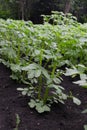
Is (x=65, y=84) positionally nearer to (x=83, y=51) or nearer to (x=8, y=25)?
(x=83, y=51)

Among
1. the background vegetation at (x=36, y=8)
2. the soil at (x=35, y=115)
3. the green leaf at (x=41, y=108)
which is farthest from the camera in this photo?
the background vegetation at (x=36, y=8)

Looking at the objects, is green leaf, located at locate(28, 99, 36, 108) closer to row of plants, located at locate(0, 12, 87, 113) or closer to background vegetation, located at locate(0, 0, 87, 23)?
row of plants, located at locate(0, 12, 87, 113)

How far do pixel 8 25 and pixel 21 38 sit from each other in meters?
0.23

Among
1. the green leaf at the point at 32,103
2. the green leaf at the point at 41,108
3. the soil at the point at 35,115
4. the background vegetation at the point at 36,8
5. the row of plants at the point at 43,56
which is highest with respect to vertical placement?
the row of plants at the point at 43,56

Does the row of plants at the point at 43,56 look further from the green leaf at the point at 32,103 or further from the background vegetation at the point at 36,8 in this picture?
the background vegetation at the point at 36,8

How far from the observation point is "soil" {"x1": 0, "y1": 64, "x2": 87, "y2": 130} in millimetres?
2531

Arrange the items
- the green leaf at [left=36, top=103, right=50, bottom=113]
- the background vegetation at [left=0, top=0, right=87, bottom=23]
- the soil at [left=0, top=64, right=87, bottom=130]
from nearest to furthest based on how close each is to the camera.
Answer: the soil at [left=0, top=64, right=87, bottom=130] < the green leaf at [left=36, top=103, right=50, bottom=113] < the background vegetation at [left=0, top=0, right=87, bottom=23]

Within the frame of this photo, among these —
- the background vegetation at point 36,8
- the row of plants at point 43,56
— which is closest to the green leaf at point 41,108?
the row of plants at point 43,56

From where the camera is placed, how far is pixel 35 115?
269 cm

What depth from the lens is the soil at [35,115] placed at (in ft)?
8.30

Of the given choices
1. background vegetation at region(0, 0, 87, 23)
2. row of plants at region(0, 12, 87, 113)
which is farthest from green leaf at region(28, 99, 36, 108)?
background vegetation at region(0, 0, 87, 23)

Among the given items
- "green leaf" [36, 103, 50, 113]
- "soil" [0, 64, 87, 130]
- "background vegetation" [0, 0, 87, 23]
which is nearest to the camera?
"soil" [0, 64, 87, 130]

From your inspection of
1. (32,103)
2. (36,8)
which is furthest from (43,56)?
(36,8)

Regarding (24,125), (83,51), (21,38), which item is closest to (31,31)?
(21,38)
